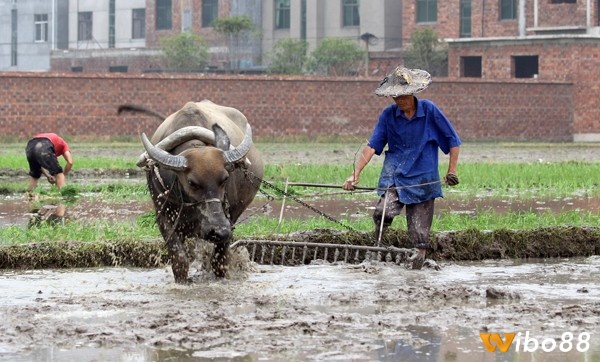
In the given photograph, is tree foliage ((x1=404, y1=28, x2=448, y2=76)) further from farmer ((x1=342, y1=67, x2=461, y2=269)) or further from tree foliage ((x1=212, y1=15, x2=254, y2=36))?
farmer ((x1=342, y1=67, x2=461, y2=269))

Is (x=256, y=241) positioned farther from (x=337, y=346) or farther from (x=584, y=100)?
(x=584, y=100)

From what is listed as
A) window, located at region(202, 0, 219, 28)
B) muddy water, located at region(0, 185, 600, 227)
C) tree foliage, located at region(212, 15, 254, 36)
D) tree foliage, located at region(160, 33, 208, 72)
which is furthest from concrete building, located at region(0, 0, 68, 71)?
muddy water, located at region(0, 185, 600, 227)

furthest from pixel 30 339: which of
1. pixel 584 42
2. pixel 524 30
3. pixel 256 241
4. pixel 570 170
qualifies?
pixel 524 30

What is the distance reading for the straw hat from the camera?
32.3ft

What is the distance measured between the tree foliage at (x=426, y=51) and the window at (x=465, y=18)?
167 centimetres

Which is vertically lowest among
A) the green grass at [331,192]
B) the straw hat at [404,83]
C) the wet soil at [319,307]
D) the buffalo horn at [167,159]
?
the wet soil at [319,307]

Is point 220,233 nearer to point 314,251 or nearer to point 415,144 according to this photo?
point 314,251

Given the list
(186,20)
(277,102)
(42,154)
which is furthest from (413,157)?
(186,20)

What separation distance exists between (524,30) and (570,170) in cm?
2510

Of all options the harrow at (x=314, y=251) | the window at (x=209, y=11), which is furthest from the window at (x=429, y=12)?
the harrow at (x=314, y=251)

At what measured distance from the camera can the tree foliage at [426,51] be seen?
46.8m

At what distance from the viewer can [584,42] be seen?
39812 mm

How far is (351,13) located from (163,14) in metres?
10.2

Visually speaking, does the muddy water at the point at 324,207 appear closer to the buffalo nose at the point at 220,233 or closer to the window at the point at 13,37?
the buffalo nose at the point at 220,233
